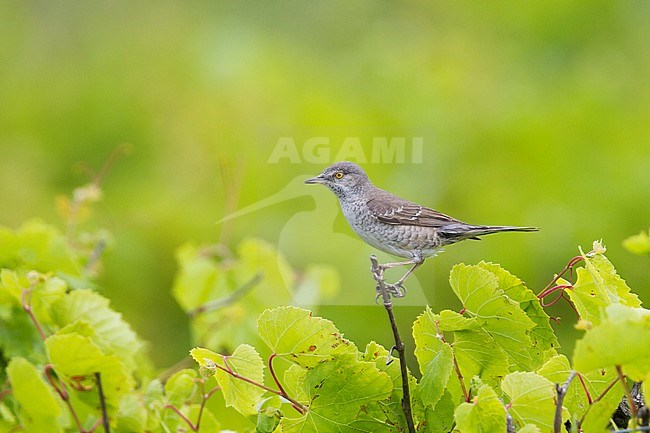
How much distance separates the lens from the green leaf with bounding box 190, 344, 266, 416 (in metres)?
1.57

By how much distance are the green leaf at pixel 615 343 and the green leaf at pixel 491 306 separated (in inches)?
11.3

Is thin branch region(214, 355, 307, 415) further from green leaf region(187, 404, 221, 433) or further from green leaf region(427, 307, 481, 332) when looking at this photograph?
green leaf region(187, 404, 221, 433)

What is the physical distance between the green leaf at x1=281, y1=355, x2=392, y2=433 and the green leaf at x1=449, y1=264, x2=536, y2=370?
0.18 meters

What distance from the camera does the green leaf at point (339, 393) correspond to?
1552 mm

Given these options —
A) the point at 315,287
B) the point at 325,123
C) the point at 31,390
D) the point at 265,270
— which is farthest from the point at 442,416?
the point at 325,123

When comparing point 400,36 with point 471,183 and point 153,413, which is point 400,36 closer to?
point 471,183

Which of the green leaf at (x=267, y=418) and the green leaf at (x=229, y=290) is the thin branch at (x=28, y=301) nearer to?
the green leaf at (x=267, y=418)

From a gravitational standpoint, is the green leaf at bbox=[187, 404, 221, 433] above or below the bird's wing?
below

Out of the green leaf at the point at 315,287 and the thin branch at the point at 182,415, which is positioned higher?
the green leaf at the point at 315,287

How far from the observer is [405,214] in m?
2.25

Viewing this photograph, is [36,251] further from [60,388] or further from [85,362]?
[85,362]

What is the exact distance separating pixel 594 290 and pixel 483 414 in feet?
1.08
